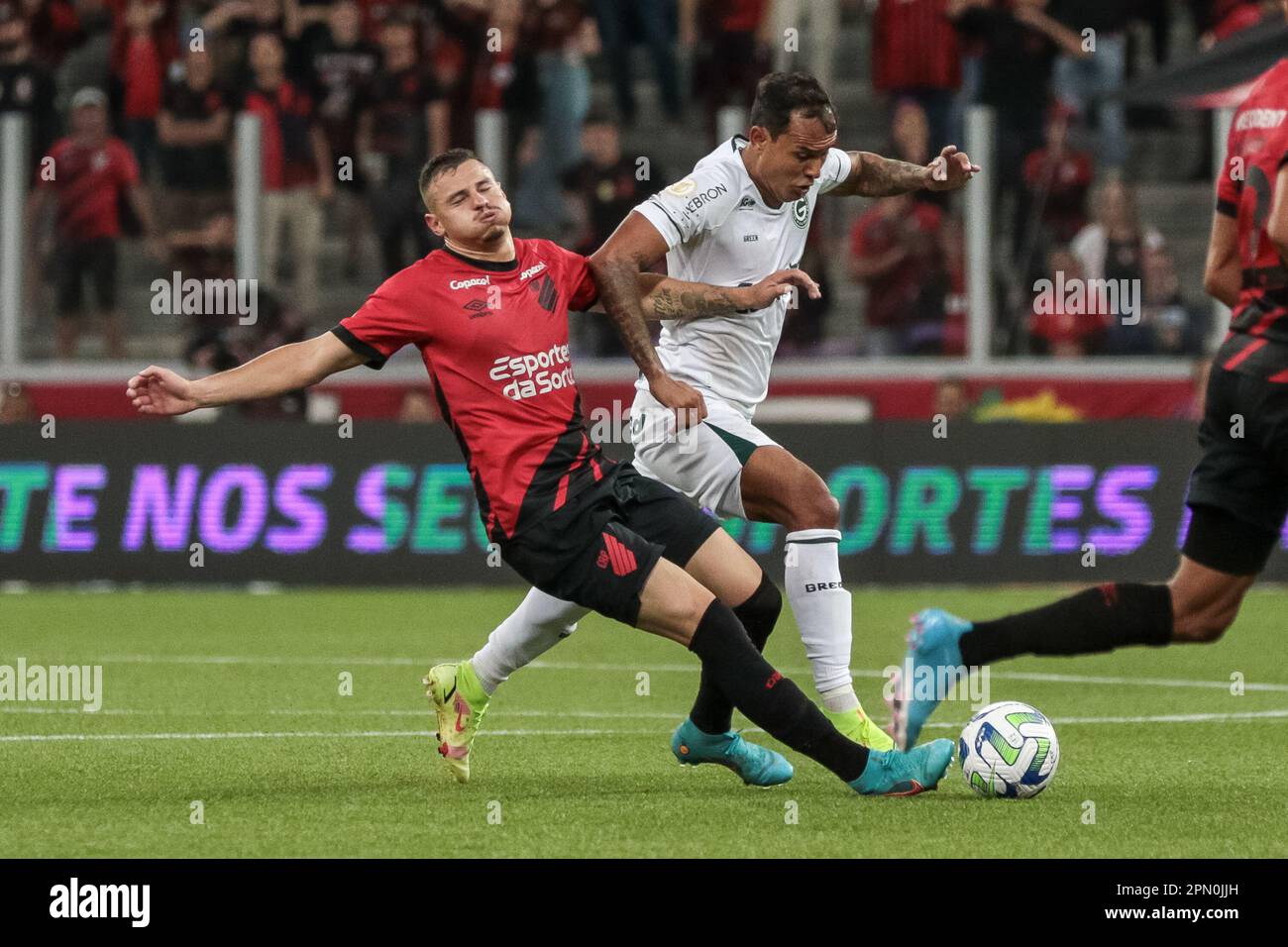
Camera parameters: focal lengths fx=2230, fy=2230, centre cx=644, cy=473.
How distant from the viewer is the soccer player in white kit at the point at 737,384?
7.34m

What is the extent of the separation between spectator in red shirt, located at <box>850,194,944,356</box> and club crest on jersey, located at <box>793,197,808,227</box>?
8888 mm

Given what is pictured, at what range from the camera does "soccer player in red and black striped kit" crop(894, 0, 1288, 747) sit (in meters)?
6.04

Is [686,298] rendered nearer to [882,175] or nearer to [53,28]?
[882,175]

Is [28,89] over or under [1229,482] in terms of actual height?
over

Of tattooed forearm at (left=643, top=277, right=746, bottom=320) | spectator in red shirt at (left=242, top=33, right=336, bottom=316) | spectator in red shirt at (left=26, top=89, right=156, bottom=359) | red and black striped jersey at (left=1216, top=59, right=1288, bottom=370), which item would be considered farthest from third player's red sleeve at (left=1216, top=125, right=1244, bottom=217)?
spectator in red shirt at (left=26, top=89, right=156, bottom=359)

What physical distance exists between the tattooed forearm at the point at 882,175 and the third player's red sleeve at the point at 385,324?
204 cm

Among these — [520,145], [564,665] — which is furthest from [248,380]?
[520,145]

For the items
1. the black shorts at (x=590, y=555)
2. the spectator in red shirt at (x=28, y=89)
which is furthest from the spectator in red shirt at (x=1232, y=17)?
the black shorts at (x=590, y=555)

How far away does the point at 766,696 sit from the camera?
21.4ft

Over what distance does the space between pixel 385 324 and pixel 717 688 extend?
161cm

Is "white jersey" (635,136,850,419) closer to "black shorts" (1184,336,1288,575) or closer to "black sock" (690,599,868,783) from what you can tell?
"black sock" (690,599,868,783)

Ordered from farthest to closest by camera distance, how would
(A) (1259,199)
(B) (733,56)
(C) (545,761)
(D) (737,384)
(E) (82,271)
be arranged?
(B) (733,56)
(E) (82,271)
(D) (737,384)
(C) (545,761)
(A) (1259,199)

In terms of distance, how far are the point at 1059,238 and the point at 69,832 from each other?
12191 mm

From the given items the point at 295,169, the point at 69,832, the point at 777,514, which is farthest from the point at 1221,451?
the point at 295,169
